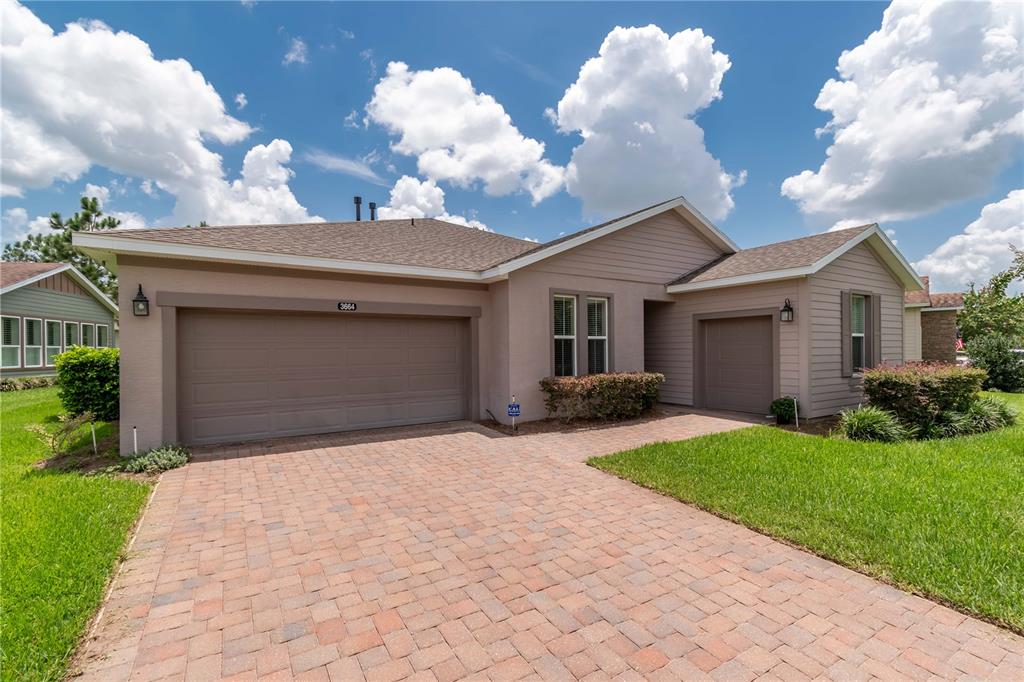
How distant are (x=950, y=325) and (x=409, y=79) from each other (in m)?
22.7

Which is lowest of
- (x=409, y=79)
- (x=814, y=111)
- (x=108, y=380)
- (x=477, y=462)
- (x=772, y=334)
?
(x=477, y=462)

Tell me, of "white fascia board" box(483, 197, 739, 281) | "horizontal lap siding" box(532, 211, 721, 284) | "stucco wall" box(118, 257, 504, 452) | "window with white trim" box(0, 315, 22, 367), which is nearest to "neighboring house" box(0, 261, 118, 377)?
"window with white trim" box(0, 315, 22, 367)

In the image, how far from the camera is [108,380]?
7.83 m

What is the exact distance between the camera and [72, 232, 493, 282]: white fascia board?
596cm

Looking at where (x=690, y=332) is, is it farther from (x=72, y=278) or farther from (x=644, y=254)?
(x=72, y=278)

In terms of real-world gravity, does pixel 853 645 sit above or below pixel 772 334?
below

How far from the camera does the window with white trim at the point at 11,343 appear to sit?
1527cm

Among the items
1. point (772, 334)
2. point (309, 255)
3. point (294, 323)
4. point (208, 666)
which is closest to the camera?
point (208, 666)

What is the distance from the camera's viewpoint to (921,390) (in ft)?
24.1

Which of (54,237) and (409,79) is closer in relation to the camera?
(409,79)

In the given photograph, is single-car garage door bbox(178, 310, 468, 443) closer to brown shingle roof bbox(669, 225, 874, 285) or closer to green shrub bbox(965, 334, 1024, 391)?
brown shingle roof bbox(669, 225, 874, 285)

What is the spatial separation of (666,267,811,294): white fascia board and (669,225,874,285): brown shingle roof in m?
0.10

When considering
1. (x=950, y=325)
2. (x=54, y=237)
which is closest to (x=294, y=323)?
(x=950, y=325)

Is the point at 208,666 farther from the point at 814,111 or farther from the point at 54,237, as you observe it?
the point at 54,237
